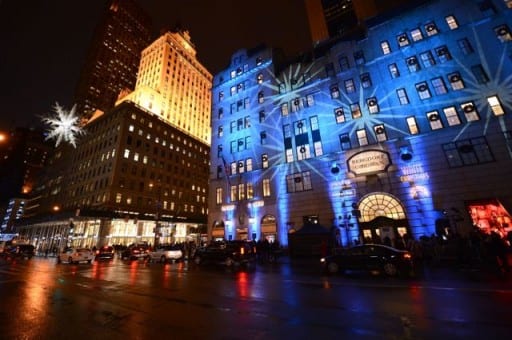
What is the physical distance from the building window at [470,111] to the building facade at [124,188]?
151 ft

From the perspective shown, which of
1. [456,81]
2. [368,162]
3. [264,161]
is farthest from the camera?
[264,161]

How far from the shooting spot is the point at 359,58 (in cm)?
3073

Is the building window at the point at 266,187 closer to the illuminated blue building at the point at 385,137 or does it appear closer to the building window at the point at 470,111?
the illuminated blue building at the point at 385,137

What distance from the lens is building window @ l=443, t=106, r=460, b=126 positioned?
22906 millimetres

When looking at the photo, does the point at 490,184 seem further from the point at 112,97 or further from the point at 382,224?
the point at 112,97

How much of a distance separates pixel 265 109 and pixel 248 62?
1169cm

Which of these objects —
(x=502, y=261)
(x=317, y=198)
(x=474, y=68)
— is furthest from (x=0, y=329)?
(x=474, y=68)

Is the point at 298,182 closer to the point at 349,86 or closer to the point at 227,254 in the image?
the point at 349,86

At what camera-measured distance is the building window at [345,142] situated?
27156 millimetres

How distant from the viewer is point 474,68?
2367 centimetres

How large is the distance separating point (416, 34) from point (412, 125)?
12846mm

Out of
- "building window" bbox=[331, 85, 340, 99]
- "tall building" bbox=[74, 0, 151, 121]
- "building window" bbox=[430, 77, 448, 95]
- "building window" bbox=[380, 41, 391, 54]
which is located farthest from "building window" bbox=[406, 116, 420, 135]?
"tall building" bbox=[74, 0, 151, 121]

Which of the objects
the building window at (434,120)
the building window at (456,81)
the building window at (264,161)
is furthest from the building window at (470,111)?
the building window at (264,161)

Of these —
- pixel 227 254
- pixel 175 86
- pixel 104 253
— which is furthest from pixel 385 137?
pixel 175 86
